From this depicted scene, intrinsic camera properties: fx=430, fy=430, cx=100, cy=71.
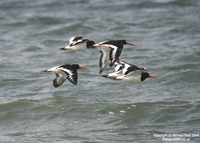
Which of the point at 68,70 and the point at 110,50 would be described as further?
the point at 110,50

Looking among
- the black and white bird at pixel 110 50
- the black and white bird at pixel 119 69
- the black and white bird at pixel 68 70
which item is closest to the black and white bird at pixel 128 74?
the black and white bird at pixel 119 69

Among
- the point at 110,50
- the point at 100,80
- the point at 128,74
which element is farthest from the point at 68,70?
the point at 100,80

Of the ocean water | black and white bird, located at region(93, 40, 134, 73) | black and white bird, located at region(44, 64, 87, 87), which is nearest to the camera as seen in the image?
the ocean water

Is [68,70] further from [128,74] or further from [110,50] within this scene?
[128,74]

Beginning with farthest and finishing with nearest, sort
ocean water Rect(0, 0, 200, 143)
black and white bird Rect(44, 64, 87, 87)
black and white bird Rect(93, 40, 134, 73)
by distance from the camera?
black and white bird Rect(93, 40, 134, 73) → black and white bird Rect(44, 64, 87, 87) → ocean water Rect(0, 0, 200, 143)

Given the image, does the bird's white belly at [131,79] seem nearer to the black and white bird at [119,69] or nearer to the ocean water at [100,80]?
the black and white bird at [119,69]

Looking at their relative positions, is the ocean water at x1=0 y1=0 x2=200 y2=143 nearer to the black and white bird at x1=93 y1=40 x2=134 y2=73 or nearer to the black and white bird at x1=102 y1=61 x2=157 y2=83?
the black and white bird at x1=102 y1=61 x2=157 y2=83

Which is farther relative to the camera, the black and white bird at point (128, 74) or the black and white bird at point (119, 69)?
the black and white bird at point (119, 69)

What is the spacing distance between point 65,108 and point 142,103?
62.9 inches

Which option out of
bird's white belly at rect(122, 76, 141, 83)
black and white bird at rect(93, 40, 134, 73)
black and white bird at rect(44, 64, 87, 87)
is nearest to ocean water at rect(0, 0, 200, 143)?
bird's white belly at rect(122, 76, 141, 83)

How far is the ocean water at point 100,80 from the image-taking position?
7608mm

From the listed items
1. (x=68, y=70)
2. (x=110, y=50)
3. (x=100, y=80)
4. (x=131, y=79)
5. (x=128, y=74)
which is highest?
(x=110, y=50)

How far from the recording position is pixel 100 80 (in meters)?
10.8

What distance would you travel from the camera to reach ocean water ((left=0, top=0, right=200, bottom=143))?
7608 mm
